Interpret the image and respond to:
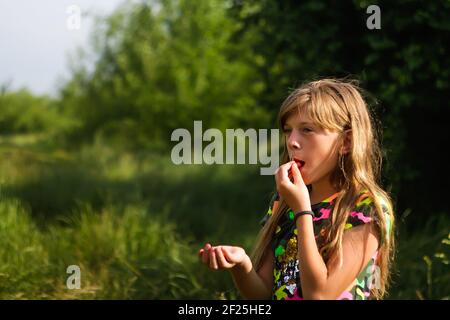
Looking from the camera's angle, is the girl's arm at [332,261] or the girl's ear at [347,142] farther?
the girl's ear at [347,142]

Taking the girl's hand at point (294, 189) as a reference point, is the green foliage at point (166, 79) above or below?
above

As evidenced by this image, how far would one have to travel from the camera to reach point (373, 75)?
187 inches

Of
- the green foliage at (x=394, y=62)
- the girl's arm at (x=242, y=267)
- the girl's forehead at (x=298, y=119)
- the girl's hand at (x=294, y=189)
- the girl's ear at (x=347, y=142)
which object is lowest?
the girl's arm at (x=242, y=267)

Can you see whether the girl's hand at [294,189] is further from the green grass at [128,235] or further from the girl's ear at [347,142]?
the green grass at [128,235]

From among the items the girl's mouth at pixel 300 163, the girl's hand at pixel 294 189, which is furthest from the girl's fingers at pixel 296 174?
the girl's mouth at pixel 300 163

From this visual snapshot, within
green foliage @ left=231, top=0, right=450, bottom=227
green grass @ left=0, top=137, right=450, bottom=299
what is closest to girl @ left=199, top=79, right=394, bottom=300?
green grass @ left=0, top=137, right=450, bottom=299

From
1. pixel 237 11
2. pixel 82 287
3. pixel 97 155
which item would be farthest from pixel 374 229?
pixel 97 155

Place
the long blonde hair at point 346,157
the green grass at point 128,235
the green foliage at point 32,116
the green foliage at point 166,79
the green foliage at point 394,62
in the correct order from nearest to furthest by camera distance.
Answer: the long blonde hair at point 346,157
the green grass at point 128,235
the green foliage at point 394,62
the green foliage at point 166,79
the green foliage at point 32,116

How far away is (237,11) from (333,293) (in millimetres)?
4306

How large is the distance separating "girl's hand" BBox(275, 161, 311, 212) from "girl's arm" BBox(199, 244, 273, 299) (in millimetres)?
265

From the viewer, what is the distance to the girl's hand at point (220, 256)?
2.22 meters

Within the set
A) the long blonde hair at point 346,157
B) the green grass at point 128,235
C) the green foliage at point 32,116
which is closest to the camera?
the long blonde hair at point 346,157

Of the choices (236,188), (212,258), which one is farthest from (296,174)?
(236,188)
